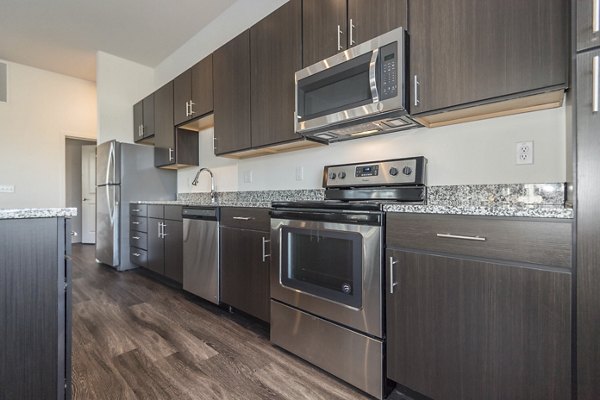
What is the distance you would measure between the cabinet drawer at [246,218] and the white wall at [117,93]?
292 cm

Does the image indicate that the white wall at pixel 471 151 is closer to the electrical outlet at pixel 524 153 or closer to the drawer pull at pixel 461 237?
the electrical outlet at pixel 524 153

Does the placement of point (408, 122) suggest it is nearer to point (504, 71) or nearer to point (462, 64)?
point (462, 64)

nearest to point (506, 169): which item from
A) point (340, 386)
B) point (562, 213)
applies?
point (562, 213)

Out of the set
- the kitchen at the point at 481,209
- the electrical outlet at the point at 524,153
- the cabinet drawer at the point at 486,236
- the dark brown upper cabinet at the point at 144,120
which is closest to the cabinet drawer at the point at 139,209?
the dark brown upper cabinet at the point at 144,120

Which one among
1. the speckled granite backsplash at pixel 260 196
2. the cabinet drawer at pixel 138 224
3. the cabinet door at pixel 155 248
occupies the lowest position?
the cabinet door at pixel 155 248

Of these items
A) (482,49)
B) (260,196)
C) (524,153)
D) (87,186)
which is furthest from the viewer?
(87,186)

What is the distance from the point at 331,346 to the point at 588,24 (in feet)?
5.19

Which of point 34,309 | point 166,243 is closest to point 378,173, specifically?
point 34,309

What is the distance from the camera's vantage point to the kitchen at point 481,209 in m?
0.95

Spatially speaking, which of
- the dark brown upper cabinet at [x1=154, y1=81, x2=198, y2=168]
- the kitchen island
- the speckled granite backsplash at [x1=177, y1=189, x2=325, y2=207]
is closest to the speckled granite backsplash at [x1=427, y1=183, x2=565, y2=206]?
the speckled granite backsplash at [x1=177, y1=189, x2=325, y2=207]

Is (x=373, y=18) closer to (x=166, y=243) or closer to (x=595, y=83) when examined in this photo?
(x=595, y=83)

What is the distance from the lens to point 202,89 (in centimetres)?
289

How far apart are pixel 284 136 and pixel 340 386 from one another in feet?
5.10

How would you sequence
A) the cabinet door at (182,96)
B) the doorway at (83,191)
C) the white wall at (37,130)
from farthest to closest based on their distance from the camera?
the doorway at (83,191)
the white wall at (37,130)
the cabinet door at (182,96)
